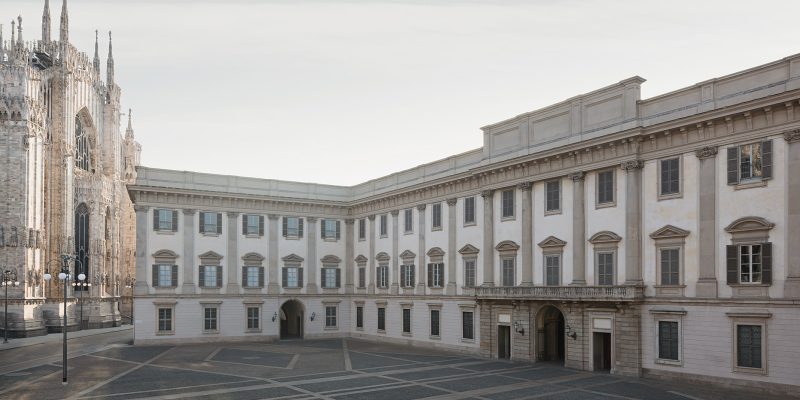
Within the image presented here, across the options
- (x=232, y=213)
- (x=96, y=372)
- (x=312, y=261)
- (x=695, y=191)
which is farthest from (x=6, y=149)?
(x=695, y=191)

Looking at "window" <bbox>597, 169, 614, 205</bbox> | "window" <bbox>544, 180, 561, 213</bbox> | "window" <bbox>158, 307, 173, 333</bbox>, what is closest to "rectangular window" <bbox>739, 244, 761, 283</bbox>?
"window" <bbox>597, 169, 614, 205</bbox>

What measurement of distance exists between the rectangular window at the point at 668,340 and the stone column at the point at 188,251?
3775cm

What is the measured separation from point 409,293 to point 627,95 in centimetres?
2506

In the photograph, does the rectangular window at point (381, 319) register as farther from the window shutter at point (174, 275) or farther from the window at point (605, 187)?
the window at point (605, 187)

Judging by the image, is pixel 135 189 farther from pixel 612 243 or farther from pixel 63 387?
pixel 612 243

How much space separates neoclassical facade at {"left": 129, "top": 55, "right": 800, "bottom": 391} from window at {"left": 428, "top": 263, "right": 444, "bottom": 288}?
0.42 feet

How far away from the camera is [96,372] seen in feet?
122

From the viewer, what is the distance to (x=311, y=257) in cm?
6156

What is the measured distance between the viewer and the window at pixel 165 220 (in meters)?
55.2

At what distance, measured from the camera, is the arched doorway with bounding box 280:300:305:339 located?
61.3 metres

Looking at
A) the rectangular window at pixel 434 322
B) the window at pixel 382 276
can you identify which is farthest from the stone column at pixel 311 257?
the rectangular window at pixel 434 322

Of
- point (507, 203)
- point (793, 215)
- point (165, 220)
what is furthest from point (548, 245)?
point (165, 220)

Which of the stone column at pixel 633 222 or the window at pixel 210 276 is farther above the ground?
the stone column at pixel 633 222

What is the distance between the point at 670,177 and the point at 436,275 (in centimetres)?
2157
